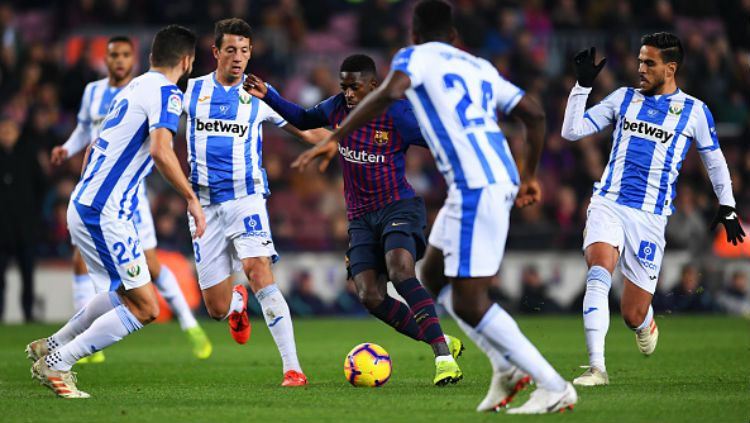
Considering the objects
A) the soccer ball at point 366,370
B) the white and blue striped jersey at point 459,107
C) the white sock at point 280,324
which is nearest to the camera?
the white and blue striped jersey at point 459,107

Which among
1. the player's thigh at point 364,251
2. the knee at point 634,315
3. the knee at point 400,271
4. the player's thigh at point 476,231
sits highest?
the player's thigh at point 476,231

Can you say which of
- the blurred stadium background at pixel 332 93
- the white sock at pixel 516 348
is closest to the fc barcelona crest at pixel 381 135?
the white sock at pixel 516 348

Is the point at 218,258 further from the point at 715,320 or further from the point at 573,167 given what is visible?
the point at 573,167

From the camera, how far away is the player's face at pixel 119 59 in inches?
447

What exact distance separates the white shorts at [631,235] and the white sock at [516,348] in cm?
257

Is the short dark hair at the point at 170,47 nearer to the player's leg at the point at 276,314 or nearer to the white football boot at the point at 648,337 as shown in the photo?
the player's leg at the point at 276,314

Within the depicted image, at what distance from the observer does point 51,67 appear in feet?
63.5

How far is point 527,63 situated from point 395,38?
223 cm

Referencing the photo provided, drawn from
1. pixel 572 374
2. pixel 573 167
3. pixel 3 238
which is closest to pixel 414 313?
pixel 572 374

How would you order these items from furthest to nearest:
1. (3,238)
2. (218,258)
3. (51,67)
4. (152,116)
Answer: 1. (51,67)
2. (3,238)
3. (218,258)
4. (152,116)

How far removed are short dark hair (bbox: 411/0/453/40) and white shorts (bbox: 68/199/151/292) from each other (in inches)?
100

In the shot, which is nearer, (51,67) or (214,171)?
(214,171)

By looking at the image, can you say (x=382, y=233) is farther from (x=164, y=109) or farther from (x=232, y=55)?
(x=164, y=109)

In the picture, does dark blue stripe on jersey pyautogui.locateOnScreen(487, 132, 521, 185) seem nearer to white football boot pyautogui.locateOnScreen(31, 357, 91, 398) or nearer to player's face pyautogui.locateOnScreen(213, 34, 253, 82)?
player's face pyautogui.locateOnScreen(213, 34, 253, 82)
